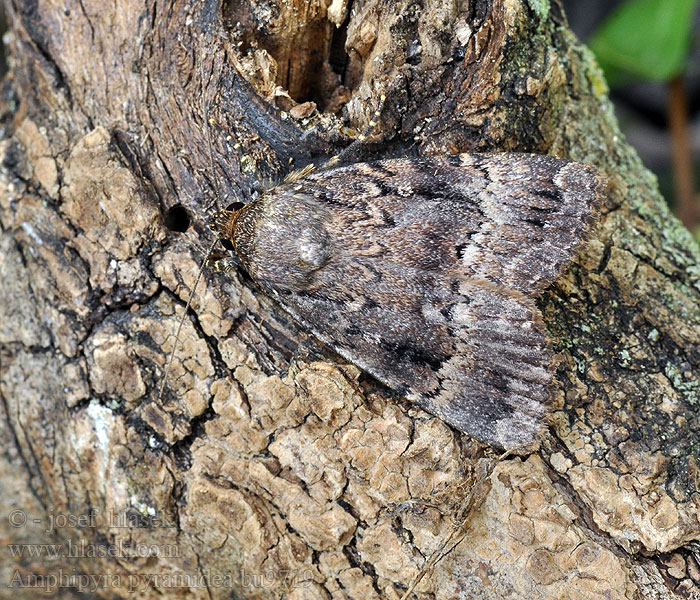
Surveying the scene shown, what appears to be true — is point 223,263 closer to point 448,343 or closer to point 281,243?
point 281,243

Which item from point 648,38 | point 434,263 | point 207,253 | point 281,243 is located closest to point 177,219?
point 207,253

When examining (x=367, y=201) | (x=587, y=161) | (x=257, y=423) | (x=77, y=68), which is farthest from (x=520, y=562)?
(x=77, y=68)

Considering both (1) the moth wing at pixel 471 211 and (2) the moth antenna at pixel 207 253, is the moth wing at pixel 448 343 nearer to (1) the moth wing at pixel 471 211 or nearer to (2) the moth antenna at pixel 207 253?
(1) the moth wing at pixel 471 211

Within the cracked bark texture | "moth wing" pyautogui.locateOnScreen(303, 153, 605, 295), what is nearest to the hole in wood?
the cracked bark texture

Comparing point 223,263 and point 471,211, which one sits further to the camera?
point 471,211

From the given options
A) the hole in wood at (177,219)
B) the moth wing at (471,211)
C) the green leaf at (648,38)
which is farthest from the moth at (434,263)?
the green leaf at (648,38)

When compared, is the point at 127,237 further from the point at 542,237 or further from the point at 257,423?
the point at 542,237
